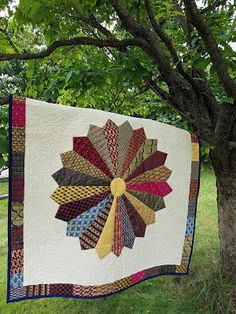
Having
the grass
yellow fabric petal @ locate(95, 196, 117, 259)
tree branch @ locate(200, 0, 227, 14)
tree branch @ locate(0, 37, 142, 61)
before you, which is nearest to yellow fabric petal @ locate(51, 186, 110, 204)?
yellow fabric petal @ locate(95, 196, 117, 259)

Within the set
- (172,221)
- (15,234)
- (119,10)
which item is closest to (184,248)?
(172,221)

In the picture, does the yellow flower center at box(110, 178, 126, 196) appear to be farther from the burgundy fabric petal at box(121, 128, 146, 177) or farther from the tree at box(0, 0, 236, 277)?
the tree at box(0, 0, 236, 277)

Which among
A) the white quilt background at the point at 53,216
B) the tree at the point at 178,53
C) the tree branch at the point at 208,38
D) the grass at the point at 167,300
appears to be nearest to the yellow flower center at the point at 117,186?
the white quilt background at the point at 53,216

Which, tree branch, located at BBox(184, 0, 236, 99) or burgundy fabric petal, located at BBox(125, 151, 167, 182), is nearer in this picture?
tree branch, located at BBox(184, 0, 236, 99)

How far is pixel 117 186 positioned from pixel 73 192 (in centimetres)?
26

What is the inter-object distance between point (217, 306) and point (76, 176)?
4.55ft

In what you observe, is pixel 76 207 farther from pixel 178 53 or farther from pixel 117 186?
pixel 178 53

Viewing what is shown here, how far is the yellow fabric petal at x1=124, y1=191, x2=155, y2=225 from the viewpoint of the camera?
1.61 meters

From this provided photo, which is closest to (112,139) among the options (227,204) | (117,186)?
(117,186)

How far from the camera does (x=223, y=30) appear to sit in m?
1.52

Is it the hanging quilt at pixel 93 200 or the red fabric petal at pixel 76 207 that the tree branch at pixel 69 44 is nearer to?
the hanging quilt at pixel 93 200

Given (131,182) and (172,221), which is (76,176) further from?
(172,221)

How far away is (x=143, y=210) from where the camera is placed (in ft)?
5.40

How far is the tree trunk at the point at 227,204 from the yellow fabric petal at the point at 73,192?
2.87 feet
